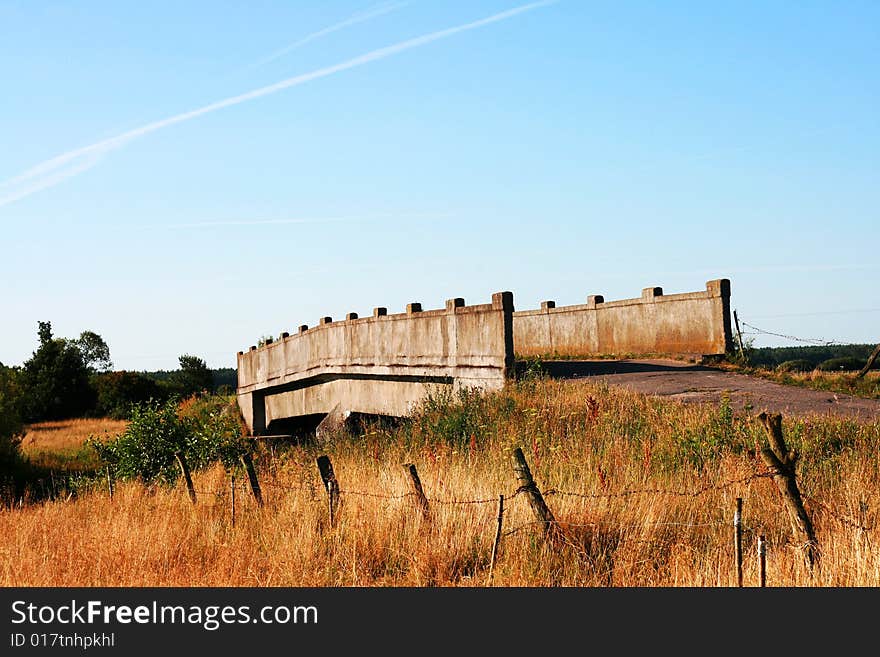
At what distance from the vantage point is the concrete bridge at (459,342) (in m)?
16.9

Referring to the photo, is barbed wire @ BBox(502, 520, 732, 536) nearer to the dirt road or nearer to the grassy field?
the dirt road

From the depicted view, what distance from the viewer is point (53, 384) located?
6309cm

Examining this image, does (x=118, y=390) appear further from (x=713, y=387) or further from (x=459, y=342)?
(x=713, y=387)

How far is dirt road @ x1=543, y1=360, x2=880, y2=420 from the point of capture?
13.6 m

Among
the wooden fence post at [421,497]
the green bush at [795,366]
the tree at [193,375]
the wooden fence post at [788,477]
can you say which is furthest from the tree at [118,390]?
the wooden fence post at [788,477]

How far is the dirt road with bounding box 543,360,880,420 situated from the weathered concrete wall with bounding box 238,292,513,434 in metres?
2.01

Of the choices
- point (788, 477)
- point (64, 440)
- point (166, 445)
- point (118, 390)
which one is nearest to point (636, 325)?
point (166, 445)

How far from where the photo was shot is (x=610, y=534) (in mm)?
8172

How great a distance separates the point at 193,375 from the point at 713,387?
251 feet

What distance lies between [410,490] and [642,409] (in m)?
5.07

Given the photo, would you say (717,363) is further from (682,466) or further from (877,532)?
(877,532)

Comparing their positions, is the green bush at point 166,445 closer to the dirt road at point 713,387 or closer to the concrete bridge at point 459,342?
the concrete bridge at point 459,342

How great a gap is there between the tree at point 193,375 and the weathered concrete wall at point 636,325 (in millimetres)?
63960

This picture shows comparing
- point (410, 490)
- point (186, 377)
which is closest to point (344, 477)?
point (410, 490)
